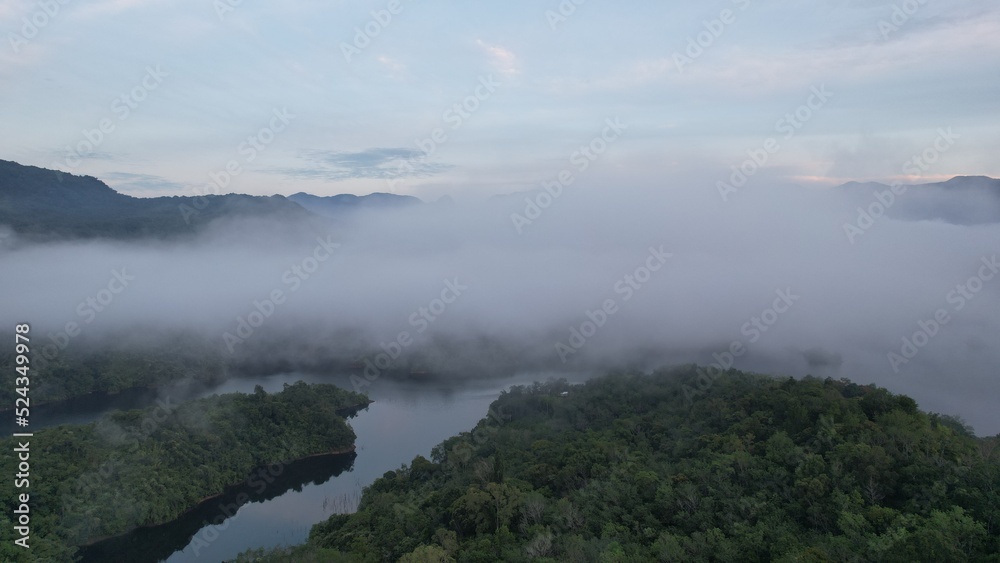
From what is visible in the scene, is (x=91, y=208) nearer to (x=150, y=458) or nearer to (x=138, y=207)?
(x=138, y=207)

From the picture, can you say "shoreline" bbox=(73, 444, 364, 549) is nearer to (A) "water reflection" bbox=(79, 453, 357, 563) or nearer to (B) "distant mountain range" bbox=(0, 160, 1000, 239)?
(A) "water reflection" bbox=(79, 453, 357, 563)

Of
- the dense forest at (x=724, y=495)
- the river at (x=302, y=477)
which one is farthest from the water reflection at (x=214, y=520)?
the dense forest at (x=724, y=495)

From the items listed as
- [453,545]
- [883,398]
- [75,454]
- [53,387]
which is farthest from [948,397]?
[53,387]

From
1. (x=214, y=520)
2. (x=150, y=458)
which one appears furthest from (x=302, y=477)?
(x=150, y=458)

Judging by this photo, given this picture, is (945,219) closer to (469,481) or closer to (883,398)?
(883,398)

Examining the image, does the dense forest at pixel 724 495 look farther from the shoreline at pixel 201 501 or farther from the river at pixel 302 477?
the shoreline at pixel 201 501

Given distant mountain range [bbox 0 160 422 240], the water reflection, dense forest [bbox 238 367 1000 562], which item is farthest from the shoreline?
distant mountain range [bbox 0 160 422 240]
